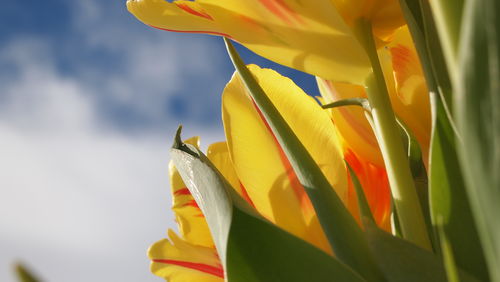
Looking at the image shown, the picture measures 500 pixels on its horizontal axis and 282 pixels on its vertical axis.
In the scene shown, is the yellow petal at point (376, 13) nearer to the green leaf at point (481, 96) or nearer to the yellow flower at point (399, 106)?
the yellow flower at point (399, 106)

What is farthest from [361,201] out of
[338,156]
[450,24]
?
[450,24]

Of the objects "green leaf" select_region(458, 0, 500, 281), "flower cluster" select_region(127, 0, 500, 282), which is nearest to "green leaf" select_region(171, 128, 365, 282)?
"flower cluster" select_region(127, 0, 500, 282)

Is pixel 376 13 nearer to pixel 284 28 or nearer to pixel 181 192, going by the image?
pixel 284 28

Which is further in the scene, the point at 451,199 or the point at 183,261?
the point at 183,261

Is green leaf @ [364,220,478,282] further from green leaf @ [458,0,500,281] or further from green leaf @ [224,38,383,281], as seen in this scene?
green leaf @ [458,0,500,281]

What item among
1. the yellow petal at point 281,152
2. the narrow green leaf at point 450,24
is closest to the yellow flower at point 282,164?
the yellow petal at point 281,152

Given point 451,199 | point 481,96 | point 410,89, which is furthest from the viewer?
point 410,89

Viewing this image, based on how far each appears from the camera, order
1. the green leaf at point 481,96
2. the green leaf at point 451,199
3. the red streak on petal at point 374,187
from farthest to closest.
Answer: the red streak on petal at point 374,187 → the green leaf at point 451,199 → the green leaf at point 481,96
